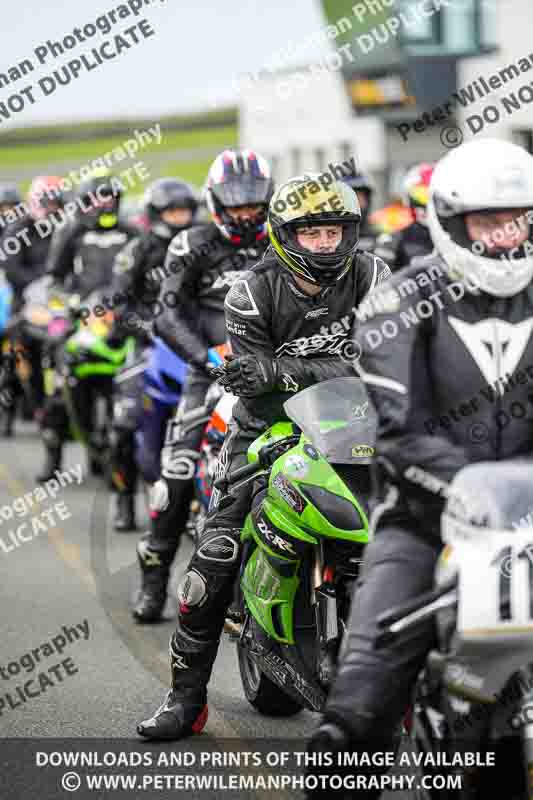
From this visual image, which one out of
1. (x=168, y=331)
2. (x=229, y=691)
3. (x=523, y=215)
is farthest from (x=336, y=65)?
(x=523, y=215)

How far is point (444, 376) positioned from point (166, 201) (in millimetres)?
6963

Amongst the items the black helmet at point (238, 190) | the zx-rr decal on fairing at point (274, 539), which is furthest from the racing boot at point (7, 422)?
the zx-rr decal on fairing at point (274, 539)

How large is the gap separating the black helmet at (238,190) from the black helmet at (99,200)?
516 centimetres

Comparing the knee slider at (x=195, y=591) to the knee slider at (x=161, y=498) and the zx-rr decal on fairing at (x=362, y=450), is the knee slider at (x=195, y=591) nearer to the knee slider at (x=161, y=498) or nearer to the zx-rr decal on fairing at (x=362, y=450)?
the zx-rr decal on fairing at (x=362, y=450)

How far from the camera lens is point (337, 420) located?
5.85 m

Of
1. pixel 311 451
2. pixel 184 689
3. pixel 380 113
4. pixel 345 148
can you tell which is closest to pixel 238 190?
pixel 311 451

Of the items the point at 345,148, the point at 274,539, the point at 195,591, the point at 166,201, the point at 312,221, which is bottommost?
the point at 345,148

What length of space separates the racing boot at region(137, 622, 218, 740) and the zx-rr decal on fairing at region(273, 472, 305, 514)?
82cm

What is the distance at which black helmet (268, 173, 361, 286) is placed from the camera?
6152 mm

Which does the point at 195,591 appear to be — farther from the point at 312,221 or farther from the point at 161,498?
the point at 161,498

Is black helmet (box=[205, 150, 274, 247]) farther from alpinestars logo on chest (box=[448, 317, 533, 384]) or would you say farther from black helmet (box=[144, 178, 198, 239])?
alpinestars logo on chest (box=[448, 317, 533, 384])

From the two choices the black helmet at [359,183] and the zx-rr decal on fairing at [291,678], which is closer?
the zx-rr decal on fairing at [291,678]

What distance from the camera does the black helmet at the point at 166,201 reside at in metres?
11.2

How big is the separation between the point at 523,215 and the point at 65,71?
9.10m
